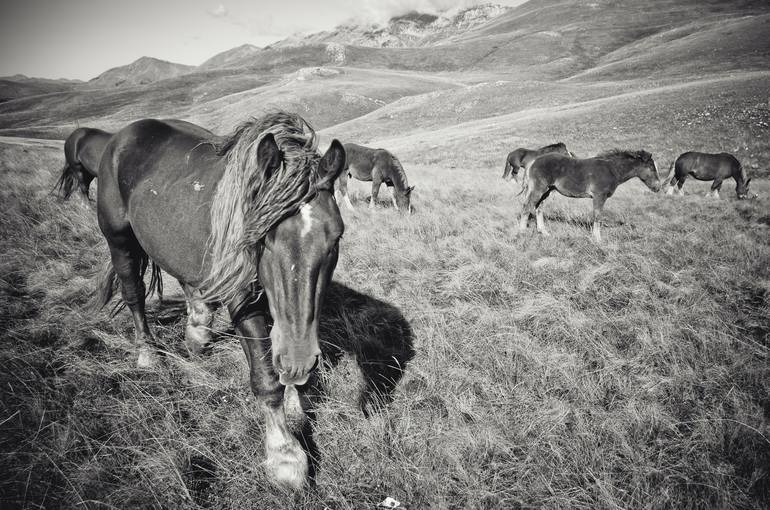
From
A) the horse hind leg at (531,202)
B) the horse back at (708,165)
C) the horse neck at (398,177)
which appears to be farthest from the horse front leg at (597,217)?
the horse back at (708,165)

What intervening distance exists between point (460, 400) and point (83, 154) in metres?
6.89

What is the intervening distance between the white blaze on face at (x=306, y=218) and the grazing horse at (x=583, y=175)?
775cm

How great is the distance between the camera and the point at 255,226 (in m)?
1.99

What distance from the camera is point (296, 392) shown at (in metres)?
3.06

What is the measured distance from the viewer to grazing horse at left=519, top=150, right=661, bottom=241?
29.0 ft

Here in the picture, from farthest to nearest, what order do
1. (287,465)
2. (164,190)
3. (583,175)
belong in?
(583,175) < (164,190) < (287,465)

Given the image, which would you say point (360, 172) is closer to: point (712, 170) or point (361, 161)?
point (361, 161)

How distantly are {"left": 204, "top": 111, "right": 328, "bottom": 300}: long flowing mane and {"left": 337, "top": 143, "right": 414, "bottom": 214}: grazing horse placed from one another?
797 cm

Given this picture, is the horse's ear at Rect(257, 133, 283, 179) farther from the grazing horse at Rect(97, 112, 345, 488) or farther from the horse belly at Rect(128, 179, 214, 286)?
the horse belly at Rect(128, 179, 214, 286)

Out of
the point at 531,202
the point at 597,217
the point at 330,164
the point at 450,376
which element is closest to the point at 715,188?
the point at 597,217

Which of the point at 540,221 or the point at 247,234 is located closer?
the point at 247,234

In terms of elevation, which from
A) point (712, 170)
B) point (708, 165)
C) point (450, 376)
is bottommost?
point (450, 376)

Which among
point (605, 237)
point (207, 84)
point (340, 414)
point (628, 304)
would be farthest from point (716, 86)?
point (207, 84)

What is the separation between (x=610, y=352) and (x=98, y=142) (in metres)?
8.07
